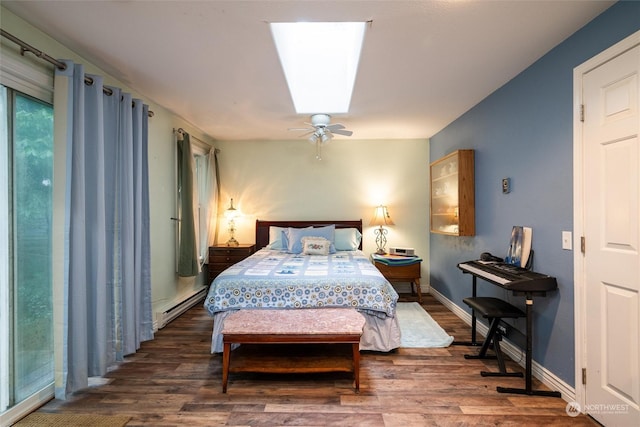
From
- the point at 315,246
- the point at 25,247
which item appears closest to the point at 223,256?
the point at 315,246

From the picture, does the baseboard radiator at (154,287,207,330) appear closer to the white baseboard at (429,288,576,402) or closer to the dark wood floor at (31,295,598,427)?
the dark wood floor at (31,295,598,427)

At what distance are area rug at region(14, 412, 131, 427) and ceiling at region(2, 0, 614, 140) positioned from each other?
2.47 metres

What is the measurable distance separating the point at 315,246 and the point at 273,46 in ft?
8.42

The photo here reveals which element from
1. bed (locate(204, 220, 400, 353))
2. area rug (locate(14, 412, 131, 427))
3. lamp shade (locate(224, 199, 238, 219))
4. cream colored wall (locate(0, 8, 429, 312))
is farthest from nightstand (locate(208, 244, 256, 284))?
area rug (locate(14, 412, 131, 427))

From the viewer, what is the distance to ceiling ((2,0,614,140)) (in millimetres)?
1783

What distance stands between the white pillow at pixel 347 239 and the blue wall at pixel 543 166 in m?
1.74

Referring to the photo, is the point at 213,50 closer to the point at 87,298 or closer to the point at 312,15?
the point at 312,15

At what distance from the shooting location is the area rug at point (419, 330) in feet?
9.82

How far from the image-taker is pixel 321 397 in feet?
7.02

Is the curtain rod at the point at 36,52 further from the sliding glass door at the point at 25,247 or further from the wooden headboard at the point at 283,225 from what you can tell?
the wooden headboard at the point at 283,225

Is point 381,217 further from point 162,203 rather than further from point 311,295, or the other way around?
point 162,203

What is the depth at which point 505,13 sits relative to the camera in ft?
5.96

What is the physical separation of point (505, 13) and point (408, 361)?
2627mm

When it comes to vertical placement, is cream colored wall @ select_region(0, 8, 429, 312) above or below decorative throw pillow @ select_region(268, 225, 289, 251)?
above
